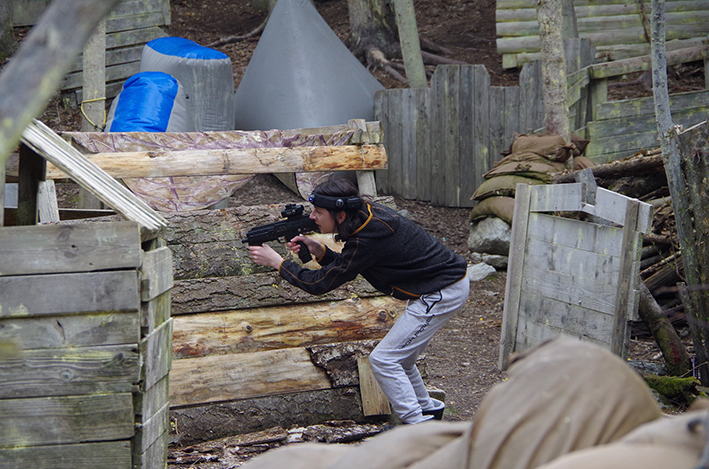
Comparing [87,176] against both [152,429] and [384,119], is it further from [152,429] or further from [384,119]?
[384,119]

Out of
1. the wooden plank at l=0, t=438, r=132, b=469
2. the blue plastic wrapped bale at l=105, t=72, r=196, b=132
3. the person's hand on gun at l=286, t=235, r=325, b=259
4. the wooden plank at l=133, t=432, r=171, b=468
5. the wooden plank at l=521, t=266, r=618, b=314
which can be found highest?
the blue plastic wrapped bale at l=105, t=72, r=196, b=132

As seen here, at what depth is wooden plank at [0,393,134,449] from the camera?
107 inches

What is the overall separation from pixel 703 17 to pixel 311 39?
7021 millimetres

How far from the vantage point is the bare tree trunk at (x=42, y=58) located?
108 cm

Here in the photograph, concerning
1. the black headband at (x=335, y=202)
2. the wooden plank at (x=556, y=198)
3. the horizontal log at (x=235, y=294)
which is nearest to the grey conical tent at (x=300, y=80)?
the wooden plank at (x=556, y=198)

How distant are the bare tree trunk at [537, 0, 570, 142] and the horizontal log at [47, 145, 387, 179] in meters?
3.47

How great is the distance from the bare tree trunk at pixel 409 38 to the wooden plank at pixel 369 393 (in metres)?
6.36

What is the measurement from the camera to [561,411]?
4.24 ft

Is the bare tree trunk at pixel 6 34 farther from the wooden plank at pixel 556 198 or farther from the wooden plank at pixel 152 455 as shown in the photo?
the wooden plank at pixel 152 455

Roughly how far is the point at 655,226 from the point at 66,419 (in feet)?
17.6

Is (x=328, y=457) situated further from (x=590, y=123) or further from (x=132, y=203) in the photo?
(x=590, y=123)

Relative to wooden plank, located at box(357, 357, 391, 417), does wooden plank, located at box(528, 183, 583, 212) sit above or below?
above

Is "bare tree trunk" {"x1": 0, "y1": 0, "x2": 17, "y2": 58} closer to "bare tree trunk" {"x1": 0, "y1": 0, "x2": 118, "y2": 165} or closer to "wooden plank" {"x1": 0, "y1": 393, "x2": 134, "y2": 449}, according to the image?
"wooden plank" {"x1": 0, "y1": 393, "x2": 134, "y2": 449}

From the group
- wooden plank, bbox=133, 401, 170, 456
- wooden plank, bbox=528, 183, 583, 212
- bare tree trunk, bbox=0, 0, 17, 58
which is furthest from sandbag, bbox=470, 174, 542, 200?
bare tree trunk, bbox=0, 0, 17, 58
